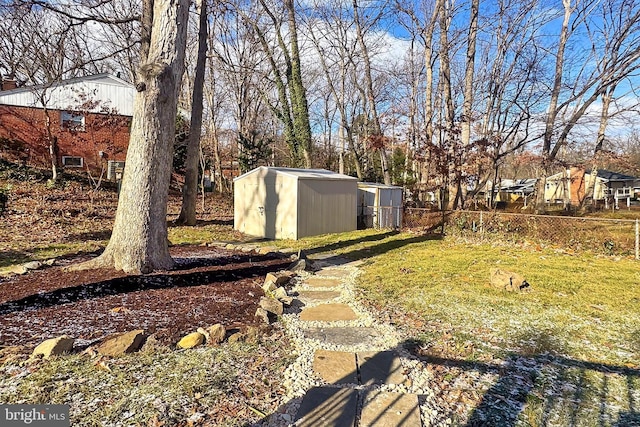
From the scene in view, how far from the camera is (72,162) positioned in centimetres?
1744

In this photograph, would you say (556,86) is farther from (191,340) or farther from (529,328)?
(191,340)

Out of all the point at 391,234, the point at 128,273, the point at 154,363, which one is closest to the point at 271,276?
the point at 128,273

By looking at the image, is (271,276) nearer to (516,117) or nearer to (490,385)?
(490,385)

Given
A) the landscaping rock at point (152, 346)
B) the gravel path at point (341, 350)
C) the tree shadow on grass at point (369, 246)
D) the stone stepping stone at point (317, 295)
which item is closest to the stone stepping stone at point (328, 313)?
the gravel path at point (341, 350)

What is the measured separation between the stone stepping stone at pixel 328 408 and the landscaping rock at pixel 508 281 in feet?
11.3

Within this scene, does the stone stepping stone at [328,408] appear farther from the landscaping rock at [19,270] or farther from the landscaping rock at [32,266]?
the landscaping rock at [32,266]

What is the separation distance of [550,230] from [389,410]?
8.21 metres

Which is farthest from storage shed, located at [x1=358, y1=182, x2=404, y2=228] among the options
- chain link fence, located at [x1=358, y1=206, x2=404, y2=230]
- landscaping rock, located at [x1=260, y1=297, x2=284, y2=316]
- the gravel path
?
landscaping rock, located at [x1=260, y1=297, x2=284, y2=316]

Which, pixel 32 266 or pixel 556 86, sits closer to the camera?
pixel 32 266

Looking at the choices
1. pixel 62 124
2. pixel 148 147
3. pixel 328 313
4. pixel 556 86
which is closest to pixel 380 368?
pixel 328 313

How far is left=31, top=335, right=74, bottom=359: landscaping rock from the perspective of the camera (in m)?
2.62

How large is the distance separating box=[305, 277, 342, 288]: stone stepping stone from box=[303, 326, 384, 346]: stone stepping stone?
1.62 metres

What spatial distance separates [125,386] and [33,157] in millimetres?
18660

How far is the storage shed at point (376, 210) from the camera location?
12.8 metres
